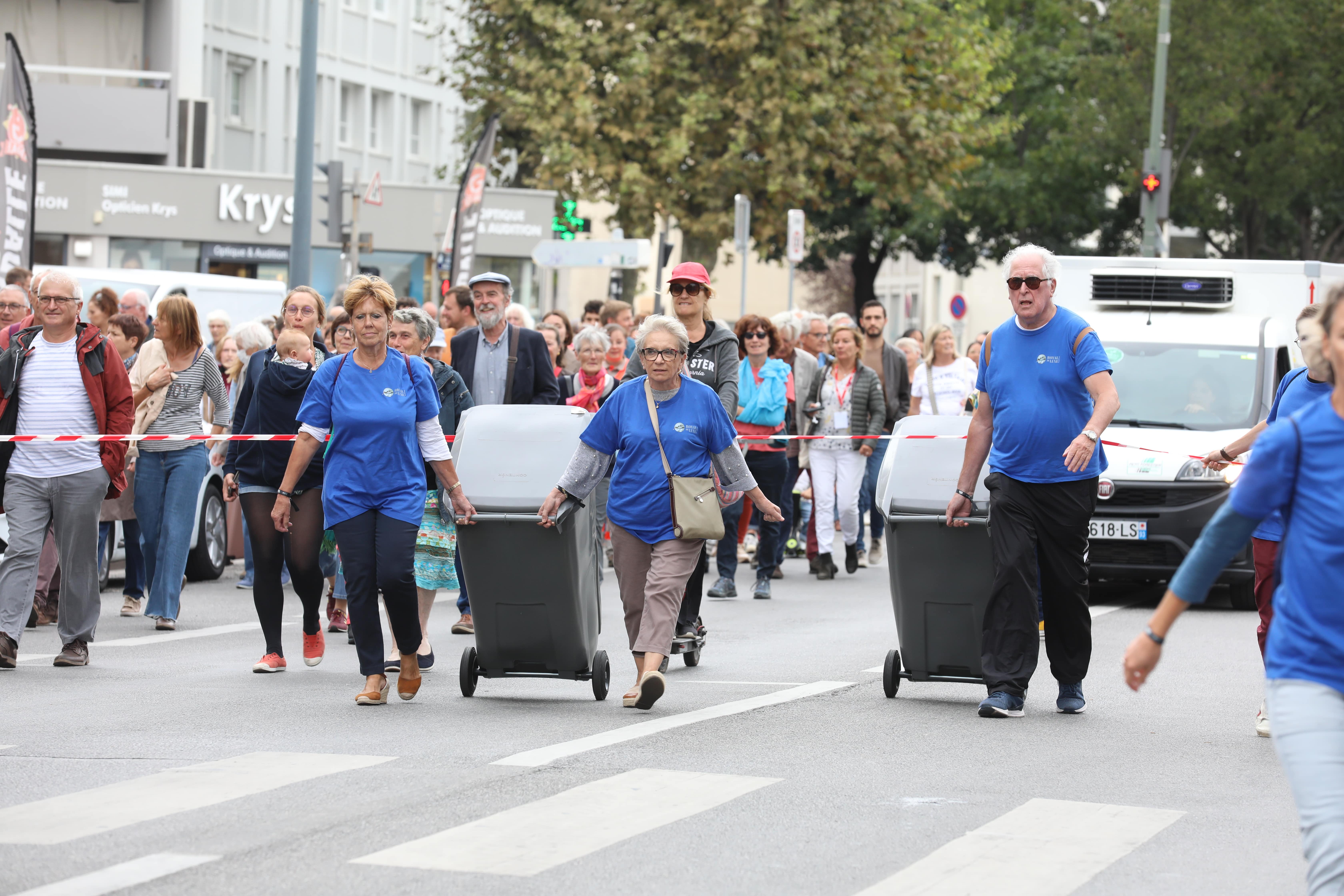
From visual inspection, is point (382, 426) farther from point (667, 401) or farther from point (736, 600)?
point (736, 600)

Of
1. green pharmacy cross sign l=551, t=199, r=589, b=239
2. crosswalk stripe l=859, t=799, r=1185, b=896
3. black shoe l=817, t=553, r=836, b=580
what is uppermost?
green pharmacy cross sign l=551, t=199, r=589, b=239

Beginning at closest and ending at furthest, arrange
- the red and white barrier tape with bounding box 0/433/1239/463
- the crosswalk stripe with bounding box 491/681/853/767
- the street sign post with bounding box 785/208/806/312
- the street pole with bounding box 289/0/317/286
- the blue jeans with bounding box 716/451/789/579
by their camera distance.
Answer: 1. the crosswalk stripe with bounding box 491/681/853/767
2. the red and white barrier tape with bounding box 0/433/1239/463
3. the blue jeans with bounding box 716/451/789/579
4. the street pole with bounding box 289/0/317/286
5. the street sign post with bounding box 785/208/806/312

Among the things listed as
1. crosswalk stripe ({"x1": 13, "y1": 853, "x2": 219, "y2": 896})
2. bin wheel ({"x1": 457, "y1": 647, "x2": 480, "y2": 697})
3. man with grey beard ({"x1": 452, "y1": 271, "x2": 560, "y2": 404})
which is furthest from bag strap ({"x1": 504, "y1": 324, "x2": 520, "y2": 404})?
crosswalk stripe ({"x1": 13, "y1": 853, "x2": 219, "y2": 896})

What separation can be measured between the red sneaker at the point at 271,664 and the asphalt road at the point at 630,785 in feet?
0.43

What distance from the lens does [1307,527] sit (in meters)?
4.49

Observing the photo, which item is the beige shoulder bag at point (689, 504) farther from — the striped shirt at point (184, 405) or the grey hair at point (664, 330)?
the striped shirt at point (184, 405)

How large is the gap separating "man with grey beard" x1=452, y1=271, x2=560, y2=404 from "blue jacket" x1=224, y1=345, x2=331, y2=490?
1.87m

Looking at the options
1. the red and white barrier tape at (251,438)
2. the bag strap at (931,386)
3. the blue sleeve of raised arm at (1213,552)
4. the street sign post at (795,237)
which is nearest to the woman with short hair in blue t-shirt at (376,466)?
the red and white barrier tape at (251,438)

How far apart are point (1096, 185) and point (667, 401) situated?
39.5m

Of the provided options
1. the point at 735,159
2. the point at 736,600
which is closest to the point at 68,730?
the point at 736,600

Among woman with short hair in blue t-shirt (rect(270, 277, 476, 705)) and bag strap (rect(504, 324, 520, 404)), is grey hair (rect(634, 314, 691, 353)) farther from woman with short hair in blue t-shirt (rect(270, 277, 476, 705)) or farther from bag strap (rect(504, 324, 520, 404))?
bag strap (rect(504, 324, 520, 404))

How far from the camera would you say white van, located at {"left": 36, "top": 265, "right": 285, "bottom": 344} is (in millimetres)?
18250

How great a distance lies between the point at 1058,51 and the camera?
47625mm

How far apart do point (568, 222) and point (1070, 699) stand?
23.7 metres
